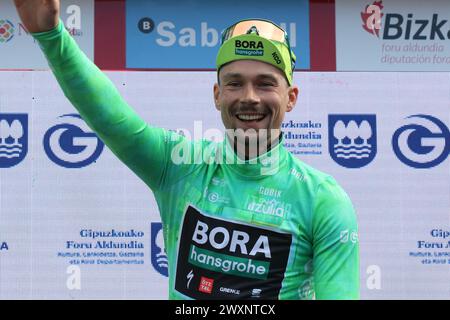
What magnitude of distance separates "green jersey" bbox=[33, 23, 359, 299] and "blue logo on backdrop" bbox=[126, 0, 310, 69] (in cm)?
489

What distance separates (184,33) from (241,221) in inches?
A: 204

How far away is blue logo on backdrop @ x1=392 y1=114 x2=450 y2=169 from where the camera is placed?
4.46m

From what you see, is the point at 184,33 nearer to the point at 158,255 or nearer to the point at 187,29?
the point at 187,29

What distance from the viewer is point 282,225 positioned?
6.88 feet

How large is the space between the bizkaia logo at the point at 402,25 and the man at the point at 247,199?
17.2ft

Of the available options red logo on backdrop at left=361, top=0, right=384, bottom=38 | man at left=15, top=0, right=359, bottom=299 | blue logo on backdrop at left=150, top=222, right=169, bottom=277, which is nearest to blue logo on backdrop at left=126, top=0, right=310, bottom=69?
red logo on backdrop at left=361, top=0, right=384, bottom=38

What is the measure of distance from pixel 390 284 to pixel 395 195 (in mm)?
509

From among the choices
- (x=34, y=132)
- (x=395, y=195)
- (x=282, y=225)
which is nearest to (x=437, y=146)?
(x=395, y=195)

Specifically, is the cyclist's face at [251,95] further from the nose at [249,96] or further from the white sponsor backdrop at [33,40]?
the white sponsor backdrop at [33,40]

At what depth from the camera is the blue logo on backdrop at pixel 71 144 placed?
14.3 feet

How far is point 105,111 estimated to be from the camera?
1.94m

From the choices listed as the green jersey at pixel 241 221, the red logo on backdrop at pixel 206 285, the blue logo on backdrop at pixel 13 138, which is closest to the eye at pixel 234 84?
the green jersey at pixel 241 221

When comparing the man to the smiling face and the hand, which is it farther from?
the hand
